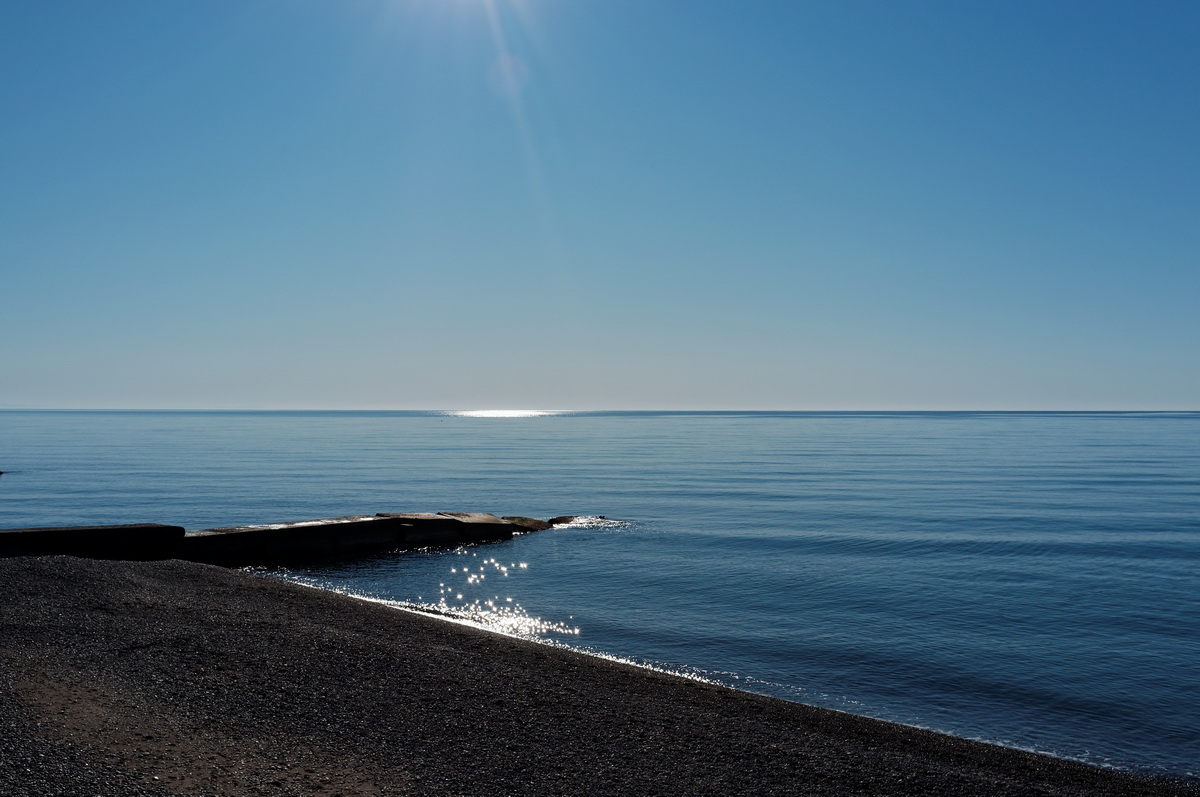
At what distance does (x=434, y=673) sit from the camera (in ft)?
35.9

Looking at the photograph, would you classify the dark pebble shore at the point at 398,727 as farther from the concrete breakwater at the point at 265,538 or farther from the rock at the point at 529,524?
the rock at the point at 529,524

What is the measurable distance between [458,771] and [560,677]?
3664 mm

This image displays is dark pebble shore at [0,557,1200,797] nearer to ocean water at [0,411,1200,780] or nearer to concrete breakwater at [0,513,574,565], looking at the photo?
ocean water at [0,411,1200,780]

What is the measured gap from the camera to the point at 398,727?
8820 mm

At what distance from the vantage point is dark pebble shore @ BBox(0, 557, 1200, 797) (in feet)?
24.6

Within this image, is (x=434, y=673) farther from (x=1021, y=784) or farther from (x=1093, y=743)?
(x=1093, y=743)

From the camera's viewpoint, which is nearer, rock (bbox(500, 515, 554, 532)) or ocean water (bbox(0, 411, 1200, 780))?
ocean water (bbox(0, 411, 1200, 780))

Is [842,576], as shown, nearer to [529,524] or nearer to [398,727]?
[529,524]

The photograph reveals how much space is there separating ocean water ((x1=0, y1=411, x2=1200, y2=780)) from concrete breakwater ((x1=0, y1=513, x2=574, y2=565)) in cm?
102

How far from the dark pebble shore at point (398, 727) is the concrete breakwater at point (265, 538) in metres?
7.23

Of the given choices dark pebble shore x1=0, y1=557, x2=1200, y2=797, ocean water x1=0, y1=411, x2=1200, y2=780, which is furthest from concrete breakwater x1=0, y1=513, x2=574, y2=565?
dark pebble shore x1=0, y1=557, x2=1200, y2=797

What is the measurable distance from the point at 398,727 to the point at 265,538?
1595cm

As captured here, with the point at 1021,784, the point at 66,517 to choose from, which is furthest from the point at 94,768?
the point at 66,517

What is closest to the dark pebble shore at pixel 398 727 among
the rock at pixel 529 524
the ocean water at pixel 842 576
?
the ocean water at pixel 842 576
